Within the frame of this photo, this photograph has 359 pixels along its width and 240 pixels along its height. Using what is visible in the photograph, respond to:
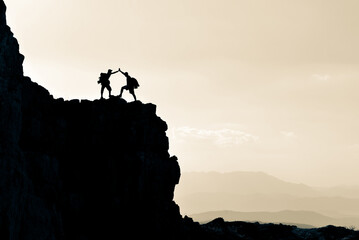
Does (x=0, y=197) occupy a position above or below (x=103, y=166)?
A: below

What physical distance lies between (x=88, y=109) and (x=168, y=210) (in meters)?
16.8

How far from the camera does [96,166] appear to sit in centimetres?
5925

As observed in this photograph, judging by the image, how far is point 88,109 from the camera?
61.6m

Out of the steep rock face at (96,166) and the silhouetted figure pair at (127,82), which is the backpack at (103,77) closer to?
the silhouetted figure pair at (127,82)

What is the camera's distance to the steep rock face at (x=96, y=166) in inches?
1879

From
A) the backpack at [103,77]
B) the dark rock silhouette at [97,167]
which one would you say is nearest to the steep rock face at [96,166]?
the dark rock silhouette at [97,167]

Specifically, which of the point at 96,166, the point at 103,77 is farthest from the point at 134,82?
the point at 96,166

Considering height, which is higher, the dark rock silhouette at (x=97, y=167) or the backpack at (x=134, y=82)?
the backpack at (x=134, y=82)

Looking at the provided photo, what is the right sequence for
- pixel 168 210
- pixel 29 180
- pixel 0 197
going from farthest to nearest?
pixel 168 210, pixel 29 180, pixel 0 197

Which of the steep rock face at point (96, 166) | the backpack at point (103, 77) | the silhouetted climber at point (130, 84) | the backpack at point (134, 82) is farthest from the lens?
the backpack at point (134, 82)

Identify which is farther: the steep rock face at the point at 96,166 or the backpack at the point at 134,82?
the backpack at the point at 134,82

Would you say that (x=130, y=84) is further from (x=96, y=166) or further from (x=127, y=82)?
(x=96, y=166)

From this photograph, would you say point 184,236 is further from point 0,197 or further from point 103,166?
point 0,197

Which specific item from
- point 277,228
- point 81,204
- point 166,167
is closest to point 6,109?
point 81,204
